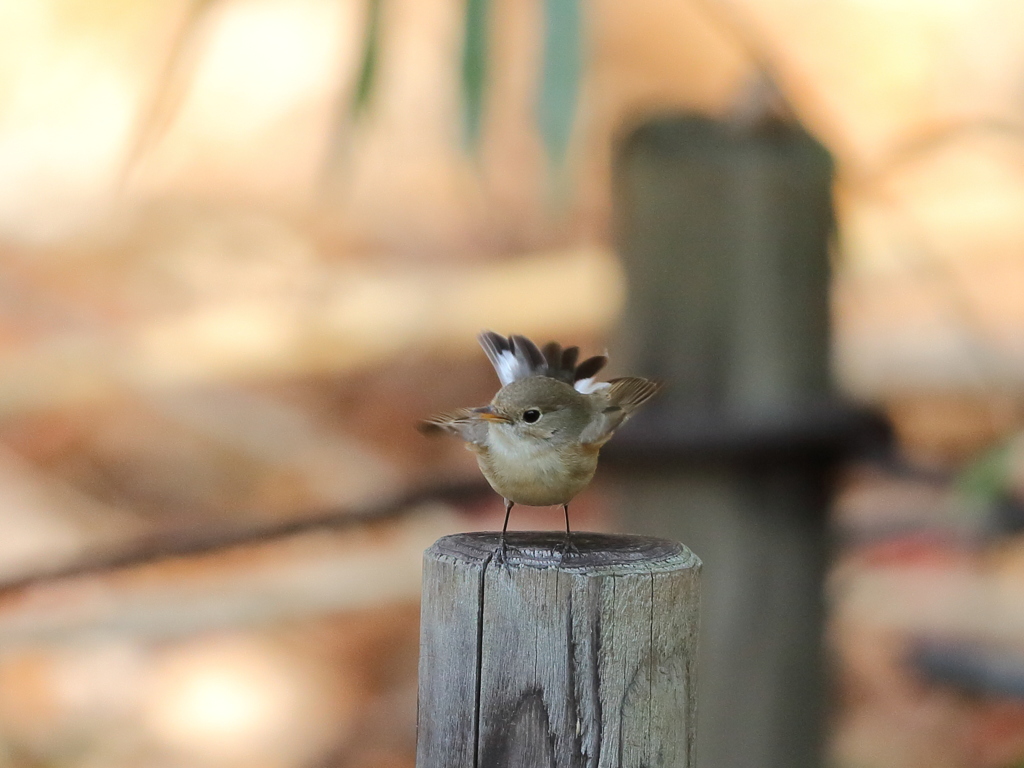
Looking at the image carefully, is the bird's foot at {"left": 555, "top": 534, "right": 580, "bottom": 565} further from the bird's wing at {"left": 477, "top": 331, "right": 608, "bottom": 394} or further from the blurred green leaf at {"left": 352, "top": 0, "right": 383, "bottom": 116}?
the blurred green leaf at {"left": 352, "top": 0, "right": 383, "bottom": 116}

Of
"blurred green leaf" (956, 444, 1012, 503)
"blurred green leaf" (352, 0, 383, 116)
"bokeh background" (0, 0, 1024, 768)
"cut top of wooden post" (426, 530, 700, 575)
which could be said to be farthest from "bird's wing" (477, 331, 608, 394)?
"bokeh background" (0, 0, 1024, 768)

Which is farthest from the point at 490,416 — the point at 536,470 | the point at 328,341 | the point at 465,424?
the point at 328,341

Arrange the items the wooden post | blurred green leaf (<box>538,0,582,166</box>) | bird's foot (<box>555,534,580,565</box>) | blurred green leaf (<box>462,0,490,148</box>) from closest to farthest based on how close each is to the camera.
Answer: the wooden post < bird's foot (<box>555,534,580,565</box>) < blurred green leaf (<box>538,0,582,166</box>) < blurred green leaf (<box>462,0,490,148</box>)

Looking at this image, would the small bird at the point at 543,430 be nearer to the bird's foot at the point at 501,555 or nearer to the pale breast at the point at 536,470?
the pale breast at the point at 536,470

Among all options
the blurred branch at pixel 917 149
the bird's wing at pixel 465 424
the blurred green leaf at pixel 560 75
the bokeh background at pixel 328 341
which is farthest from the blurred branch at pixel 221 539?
the bokeh background at pixel 328 341

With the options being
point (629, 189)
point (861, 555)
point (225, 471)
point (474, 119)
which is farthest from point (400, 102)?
point (474, 119)

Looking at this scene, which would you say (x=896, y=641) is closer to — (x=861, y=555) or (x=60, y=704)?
(x=861, y=555)
